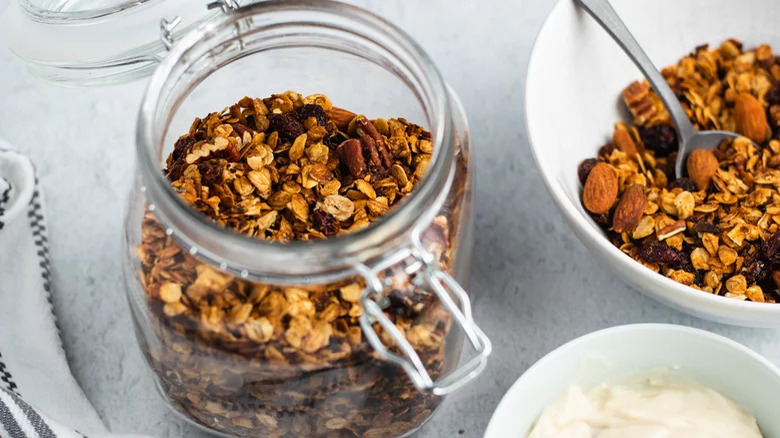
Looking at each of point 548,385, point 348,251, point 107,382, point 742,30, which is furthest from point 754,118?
point 107,382

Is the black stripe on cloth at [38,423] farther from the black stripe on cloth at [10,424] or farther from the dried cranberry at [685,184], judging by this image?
the dried cranberry at [685,184]

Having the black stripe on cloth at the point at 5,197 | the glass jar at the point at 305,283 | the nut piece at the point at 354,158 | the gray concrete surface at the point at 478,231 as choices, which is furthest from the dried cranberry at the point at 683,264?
the black stripe on cloth at the point at 5,197

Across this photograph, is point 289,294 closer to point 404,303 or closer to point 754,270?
point 404,303

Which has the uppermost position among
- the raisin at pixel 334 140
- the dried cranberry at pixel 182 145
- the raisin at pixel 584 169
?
the dried cranberry at pixel 182 145

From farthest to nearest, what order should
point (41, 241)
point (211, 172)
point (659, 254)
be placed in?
point (41, 241) → point (659, 254) → point (211, 172)

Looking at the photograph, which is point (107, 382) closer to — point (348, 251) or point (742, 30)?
point (348, 251)

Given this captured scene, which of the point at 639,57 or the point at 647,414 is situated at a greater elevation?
the point at 639,57

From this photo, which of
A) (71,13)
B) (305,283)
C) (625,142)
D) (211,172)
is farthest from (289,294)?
(625,142)
